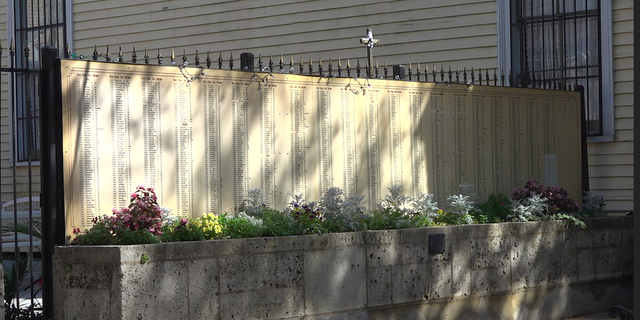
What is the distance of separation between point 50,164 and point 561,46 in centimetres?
781

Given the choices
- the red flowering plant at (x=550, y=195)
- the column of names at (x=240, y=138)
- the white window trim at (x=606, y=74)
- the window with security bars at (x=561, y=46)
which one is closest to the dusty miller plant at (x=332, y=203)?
the column of names at (x=240, y=138)

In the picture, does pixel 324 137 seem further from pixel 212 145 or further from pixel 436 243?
pixel 436 243

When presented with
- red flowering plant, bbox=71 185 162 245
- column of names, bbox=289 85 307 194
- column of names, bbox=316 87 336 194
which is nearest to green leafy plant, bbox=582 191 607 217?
column of names, bbox=316 87 336 194

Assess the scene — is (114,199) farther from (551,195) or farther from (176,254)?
(551,195)

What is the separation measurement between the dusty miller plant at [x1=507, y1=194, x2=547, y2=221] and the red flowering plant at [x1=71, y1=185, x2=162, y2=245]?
4.11m

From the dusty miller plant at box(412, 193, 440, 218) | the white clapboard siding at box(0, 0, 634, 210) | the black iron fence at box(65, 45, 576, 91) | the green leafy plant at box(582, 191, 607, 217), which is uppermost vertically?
the white clapboard siding at box(0, 0, 634, 210)

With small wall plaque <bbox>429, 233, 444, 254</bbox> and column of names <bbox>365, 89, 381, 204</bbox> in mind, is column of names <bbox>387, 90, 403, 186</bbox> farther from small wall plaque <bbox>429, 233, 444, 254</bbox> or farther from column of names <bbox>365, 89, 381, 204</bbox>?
small wall plaque <bbox>429, 233, 444, 254</bbox>

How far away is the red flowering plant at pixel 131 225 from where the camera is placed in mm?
6629

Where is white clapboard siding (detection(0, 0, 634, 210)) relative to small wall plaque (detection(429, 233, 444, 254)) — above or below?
above

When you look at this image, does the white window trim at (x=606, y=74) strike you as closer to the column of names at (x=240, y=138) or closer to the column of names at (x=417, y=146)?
A: the column of names at (x=417, y=146)

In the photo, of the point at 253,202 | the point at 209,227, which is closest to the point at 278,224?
the point at 253,202

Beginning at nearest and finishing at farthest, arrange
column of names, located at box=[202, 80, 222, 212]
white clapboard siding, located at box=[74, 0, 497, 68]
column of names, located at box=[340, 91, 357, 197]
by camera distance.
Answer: column of names, located at box=[202, 80, 222, 212] < column of names, located at box=[340, 91, 357, 197] < white clapboard siding, located at box=[74, 0, 497, 68]

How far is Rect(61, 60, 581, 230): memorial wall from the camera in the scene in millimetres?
7004

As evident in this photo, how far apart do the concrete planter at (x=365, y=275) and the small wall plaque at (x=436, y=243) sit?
43 mm
